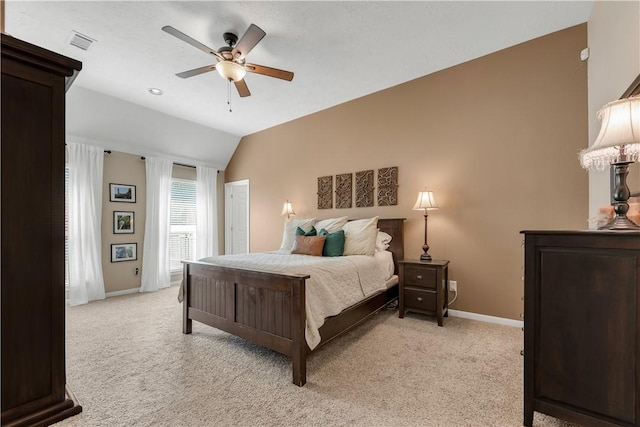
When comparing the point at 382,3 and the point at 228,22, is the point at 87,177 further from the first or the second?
the point at 382,3

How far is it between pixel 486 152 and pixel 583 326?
7.53ft

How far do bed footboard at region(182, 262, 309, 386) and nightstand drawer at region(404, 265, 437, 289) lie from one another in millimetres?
1676

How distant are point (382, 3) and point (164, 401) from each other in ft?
11.0

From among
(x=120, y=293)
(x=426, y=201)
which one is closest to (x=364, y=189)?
(x=426, y=201)

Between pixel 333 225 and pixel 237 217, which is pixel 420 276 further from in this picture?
pixel 237 217

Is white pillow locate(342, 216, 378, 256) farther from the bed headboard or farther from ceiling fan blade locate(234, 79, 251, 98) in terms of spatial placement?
ceiling fan blade locate(234, 79, 251, 98)

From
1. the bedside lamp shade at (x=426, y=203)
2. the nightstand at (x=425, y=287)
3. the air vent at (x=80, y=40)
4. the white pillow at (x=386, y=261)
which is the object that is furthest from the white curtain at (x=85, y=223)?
the bedside lamp shade at (x=426, y=203)

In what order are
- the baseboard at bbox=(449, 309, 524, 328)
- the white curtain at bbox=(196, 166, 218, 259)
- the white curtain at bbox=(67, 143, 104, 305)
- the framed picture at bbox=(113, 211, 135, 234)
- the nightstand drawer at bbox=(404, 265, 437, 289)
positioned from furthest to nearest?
the white curtain at bbox=(196, 166, 218, 259), the framed picture at bbox=(113, 211, 135, 234), the white curtain at bbox=(67, 143, 104, 305), the nightstand drawer at bbox=(404, 265, 437, 289), the baseboard at bbox=(449, 309, 524, 328)

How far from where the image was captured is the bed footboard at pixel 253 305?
6.66ft

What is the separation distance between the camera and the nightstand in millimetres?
3066

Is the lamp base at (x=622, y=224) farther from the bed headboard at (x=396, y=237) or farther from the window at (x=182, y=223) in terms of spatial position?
the window at (x=182, y=223)

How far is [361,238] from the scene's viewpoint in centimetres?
352

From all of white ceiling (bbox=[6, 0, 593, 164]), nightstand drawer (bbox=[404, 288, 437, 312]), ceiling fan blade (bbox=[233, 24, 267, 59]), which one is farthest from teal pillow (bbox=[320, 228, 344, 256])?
ceiling fan blade (bbox=[233, 24, 267, 59])

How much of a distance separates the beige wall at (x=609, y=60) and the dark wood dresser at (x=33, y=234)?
2863 mm
